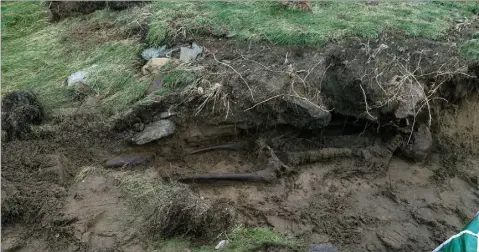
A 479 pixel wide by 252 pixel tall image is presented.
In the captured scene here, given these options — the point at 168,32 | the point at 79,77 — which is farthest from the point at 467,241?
the point at 79,77

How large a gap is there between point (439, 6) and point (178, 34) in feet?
9.77

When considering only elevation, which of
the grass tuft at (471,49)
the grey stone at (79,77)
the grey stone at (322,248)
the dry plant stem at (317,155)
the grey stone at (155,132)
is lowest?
the grey stone at (322,248)

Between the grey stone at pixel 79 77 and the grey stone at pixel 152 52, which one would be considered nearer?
the grey stone at pixel 79 77

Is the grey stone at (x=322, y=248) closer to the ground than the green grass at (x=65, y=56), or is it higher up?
closer to the ground

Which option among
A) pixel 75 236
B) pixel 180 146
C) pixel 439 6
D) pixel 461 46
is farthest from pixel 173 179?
pixel 439 6

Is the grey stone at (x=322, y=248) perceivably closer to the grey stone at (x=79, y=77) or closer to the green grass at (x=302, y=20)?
the green grass at (x=302, y=20)

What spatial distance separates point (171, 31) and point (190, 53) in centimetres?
49

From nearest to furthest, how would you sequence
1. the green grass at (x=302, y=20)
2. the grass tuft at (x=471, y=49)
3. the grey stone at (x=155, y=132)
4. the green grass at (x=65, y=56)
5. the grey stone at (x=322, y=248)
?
1. the grey stone at (x=322, y=248)
2. the grey stone at (x=155, y=132)
3. the grass tuft at (x=471, y=49)
4. the green grass at (x=65, y=56)
5. the green grass at (x=302, y=20)

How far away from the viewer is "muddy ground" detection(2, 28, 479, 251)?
4004 mm

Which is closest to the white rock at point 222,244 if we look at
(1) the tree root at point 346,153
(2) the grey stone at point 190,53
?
(1) the tree root at point 346,153

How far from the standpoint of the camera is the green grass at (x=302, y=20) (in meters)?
5.41

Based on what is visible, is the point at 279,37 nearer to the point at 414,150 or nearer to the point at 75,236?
the point at 414,150

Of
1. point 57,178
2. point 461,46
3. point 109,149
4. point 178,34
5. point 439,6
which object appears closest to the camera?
point 57,178

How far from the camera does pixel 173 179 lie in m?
4.39
